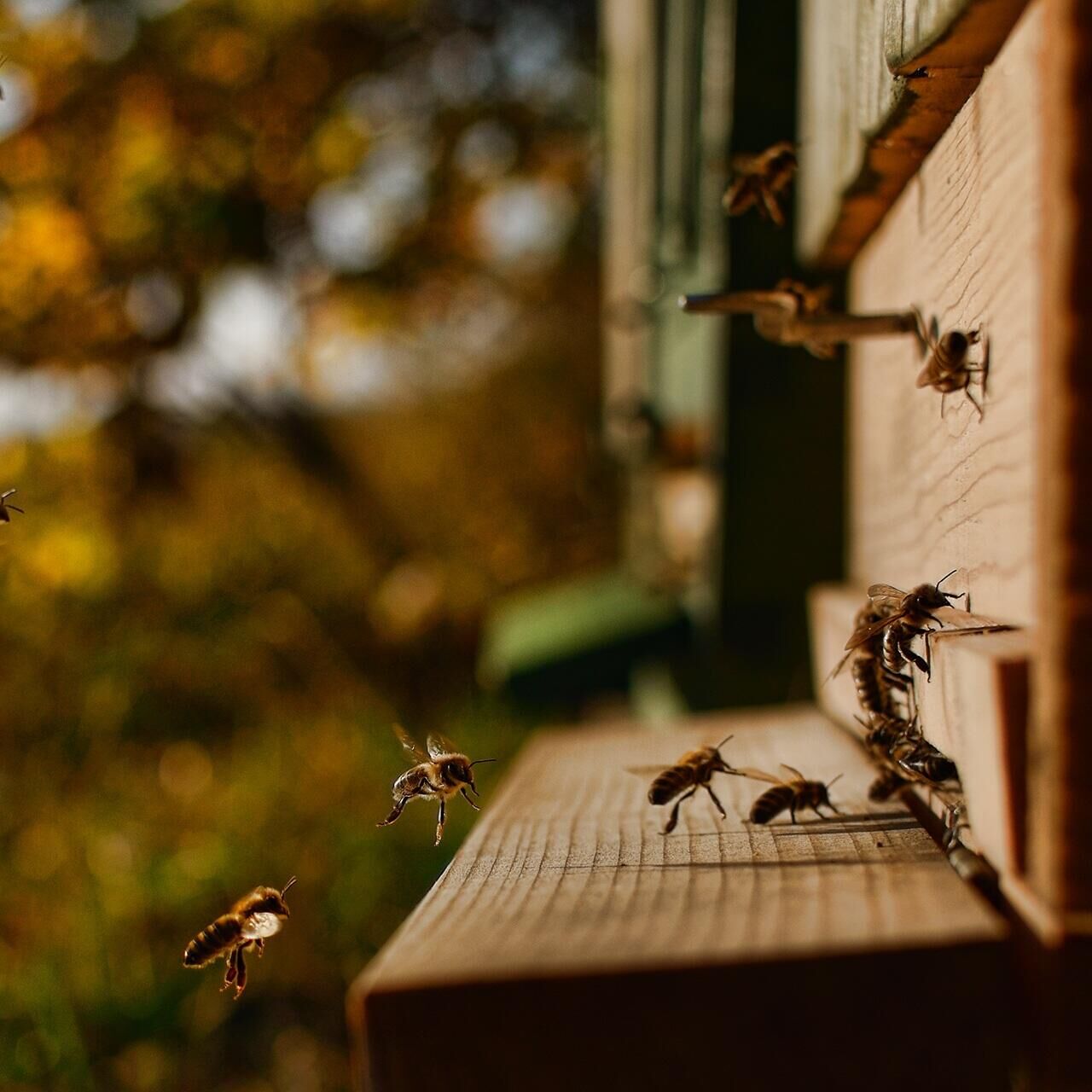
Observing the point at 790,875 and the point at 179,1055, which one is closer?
the point at 790,875

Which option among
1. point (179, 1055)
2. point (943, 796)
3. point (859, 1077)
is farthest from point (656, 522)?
point (859, 1077)

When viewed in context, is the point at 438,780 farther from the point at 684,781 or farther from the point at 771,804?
the point at 771,804

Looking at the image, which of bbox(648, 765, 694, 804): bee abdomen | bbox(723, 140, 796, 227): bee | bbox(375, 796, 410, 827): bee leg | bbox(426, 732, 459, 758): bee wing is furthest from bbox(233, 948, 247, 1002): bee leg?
bbox(723, 140, 796, 227): bee

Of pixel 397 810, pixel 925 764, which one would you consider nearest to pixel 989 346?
pixel 925 764

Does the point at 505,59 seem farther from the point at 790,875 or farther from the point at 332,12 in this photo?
the point at 790,875

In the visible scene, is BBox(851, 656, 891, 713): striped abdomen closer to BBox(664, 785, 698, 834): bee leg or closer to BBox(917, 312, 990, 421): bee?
BBox(664, 785, 698, 834): bee leg

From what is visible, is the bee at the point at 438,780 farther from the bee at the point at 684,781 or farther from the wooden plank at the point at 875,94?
the wooden plank at the point at 875,94

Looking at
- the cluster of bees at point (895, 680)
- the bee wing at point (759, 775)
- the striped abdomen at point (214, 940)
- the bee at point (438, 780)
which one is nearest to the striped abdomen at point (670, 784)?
the bee wing at point (759, 775)
